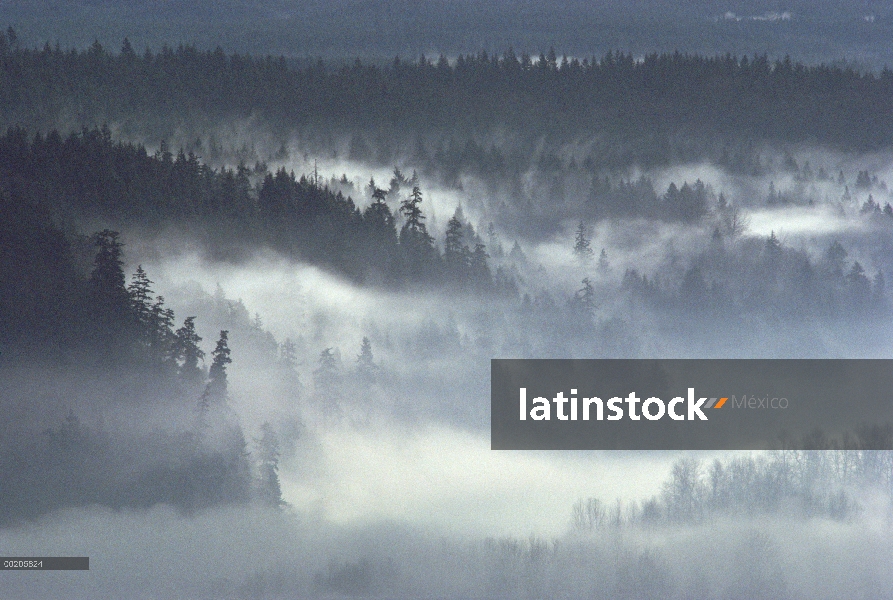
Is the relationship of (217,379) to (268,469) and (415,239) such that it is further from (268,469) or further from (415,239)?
(415,239)

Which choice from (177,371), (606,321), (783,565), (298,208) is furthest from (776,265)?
(177,371)

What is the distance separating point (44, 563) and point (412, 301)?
62.4ft

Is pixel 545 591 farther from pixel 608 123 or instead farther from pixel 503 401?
pixel 608 123

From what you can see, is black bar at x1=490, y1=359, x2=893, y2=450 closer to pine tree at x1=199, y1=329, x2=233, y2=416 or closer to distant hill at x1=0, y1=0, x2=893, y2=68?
pine tree at x1=199, y1=329, x2=233, y2=416

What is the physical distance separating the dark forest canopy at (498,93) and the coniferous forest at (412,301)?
0.15 meters

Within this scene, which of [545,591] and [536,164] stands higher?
[536,164]

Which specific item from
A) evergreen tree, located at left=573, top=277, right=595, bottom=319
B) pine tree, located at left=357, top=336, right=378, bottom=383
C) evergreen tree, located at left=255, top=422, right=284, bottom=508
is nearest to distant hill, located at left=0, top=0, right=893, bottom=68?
evergreen tree, located at left=573, top=277, right=595, bottom=319

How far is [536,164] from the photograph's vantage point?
2179 inches

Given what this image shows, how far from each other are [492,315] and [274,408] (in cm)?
1110

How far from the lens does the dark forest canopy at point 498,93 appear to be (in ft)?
166

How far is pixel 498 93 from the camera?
55656mm

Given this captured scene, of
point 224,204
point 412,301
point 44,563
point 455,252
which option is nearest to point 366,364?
point 412,301

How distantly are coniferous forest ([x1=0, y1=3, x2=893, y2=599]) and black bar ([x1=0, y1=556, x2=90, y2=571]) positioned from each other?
458mm

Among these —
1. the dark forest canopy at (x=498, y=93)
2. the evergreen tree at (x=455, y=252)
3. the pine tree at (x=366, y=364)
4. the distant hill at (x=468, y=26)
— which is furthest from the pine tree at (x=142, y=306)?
the evergreen tree at (x=455, y=252)
